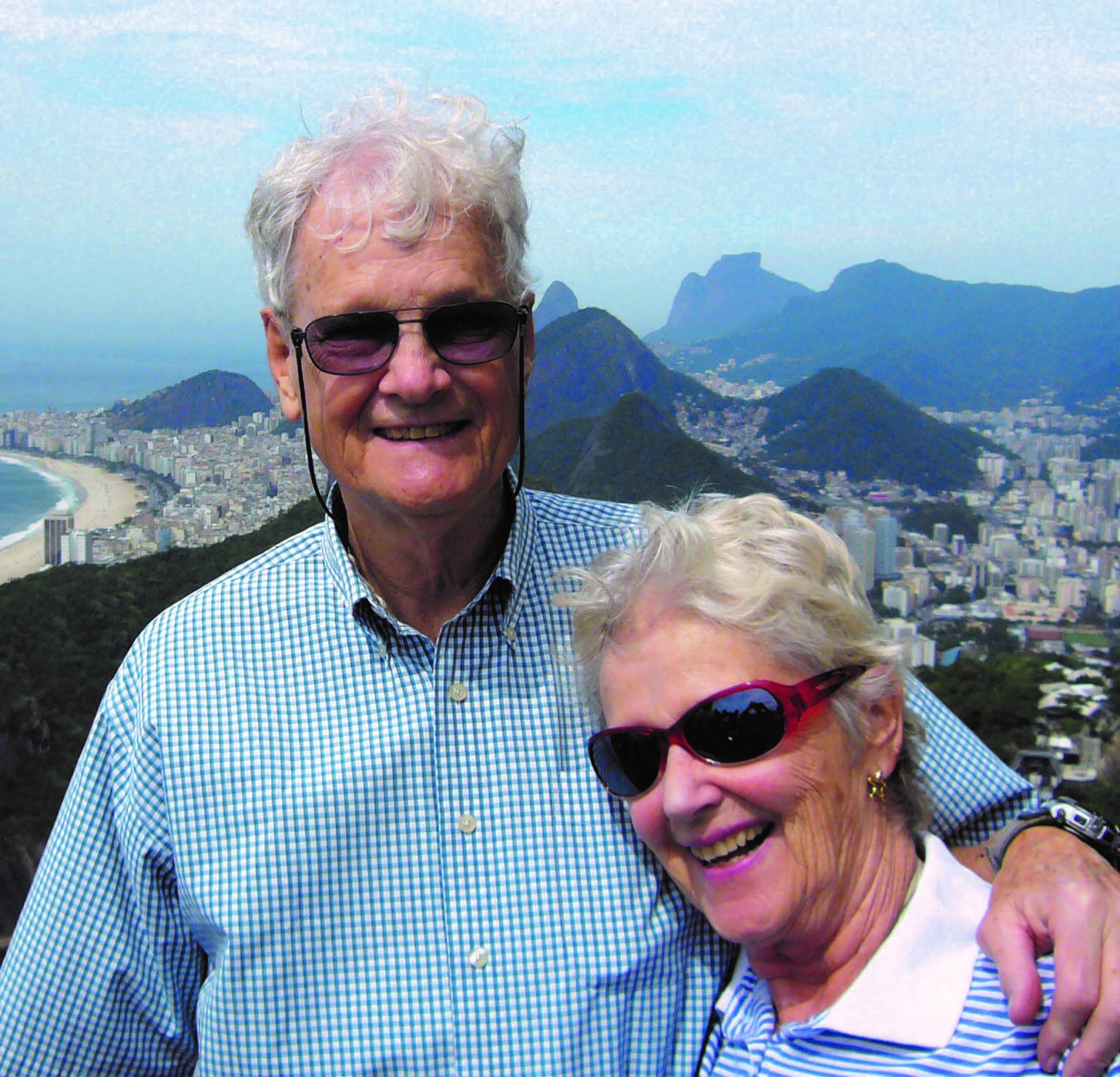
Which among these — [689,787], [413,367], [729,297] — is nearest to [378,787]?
[689,787]

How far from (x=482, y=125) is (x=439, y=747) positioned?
1.26 metres

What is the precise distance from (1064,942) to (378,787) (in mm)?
1240

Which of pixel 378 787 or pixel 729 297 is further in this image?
pixel 729 297

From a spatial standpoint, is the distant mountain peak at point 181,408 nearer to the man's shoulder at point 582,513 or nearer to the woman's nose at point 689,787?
the man's shoulder at point 582,513

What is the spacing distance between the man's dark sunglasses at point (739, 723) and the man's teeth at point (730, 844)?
14 centimetres

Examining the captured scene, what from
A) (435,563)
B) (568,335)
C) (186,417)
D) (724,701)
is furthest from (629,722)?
(568,335)

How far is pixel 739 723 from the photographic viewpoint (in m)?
1.82

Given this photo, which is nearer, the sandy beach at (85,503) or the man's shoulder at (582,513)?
the man's shoulder at (582,513)

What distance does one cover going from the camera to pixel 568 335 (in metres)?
27.7

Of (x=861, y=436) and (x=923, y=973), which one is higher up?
(x=923, y=973)

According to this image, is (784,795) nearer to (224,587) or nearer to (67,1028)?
(224,587)

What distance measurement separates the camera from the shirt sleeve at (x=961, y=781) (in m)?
2.26

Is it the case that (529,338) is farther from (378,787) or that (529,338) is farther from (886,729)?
(886,729)

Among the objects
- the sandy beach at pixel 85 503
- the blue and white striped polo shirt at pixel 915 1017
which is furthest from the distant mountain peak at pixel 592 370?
the blue and white striped polo shirt at pixel 915 1017
